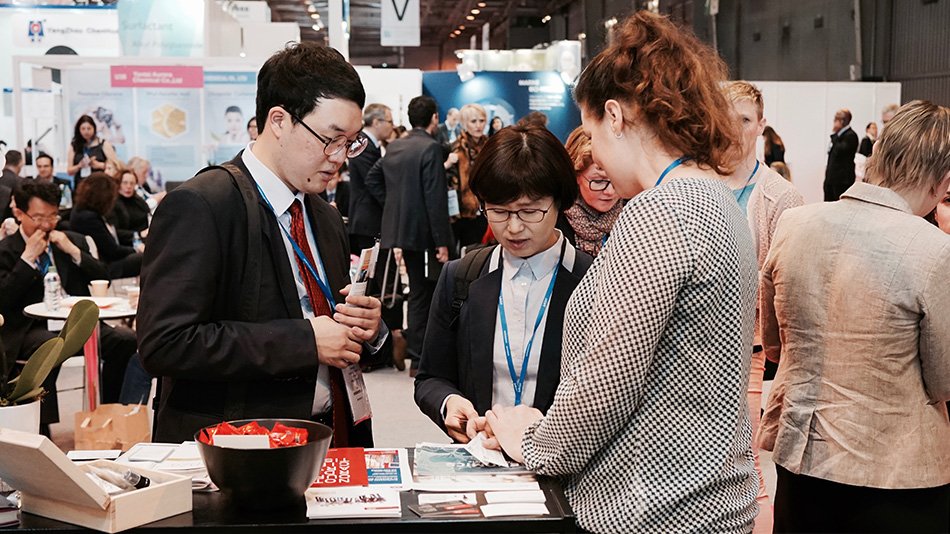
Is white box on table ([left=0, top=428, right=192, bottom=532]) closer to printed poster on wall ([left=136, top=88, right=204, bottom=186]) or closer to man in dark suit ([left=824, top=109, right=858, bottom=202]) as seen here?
printed poster on wall ([left=136, top=88, right=204, bottom=186])

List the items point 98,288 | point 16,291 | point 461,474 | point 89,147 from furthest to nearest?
point 89,147 < point 98,288 < point 16,291 < point 461,474

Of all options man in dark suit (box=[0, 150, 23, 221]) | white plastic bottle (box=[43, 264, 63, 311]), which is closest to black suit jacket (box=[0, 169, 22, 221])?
man in dark suit (box=[0, 150, 23, 221])

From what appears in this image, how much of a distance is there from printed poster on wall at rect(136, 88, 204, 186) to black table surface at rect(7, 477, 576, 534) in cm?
616

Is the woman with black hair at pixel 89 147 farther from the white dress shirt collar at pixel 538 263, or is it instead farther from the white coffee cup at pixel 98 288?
the white dress shirt collar at pixel 538 263

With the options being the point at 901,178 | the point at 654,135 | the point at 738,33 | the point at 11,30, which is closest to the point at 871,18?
the point at 738,33

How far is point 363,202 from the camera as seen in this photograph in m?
6.89

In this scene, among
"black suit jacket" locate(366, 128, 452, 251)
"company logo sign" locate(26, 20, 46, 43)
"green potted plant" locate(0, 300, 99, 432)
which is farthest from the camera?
"company logo sign" locate(26, 20, 46, 43)

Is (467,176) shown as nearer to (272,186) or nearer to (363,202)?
(363,202)

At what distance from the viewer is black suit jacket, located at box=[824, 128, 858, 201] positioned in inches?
473

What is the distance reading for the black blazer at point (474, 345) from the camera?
2055mm

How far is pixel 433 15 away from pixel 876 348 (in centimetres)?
2850

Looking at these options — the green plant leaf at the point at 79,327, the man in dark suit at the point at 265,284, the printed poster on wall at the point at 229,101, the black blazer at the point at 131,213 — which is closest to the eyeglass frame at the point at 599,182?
the man in dark suit at the point at 265,284

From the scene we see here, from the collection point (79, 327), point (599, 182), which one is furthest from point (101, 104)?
point (79, 327)

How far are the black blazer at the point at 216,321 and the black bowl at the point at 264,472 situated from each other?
40 centimetres
